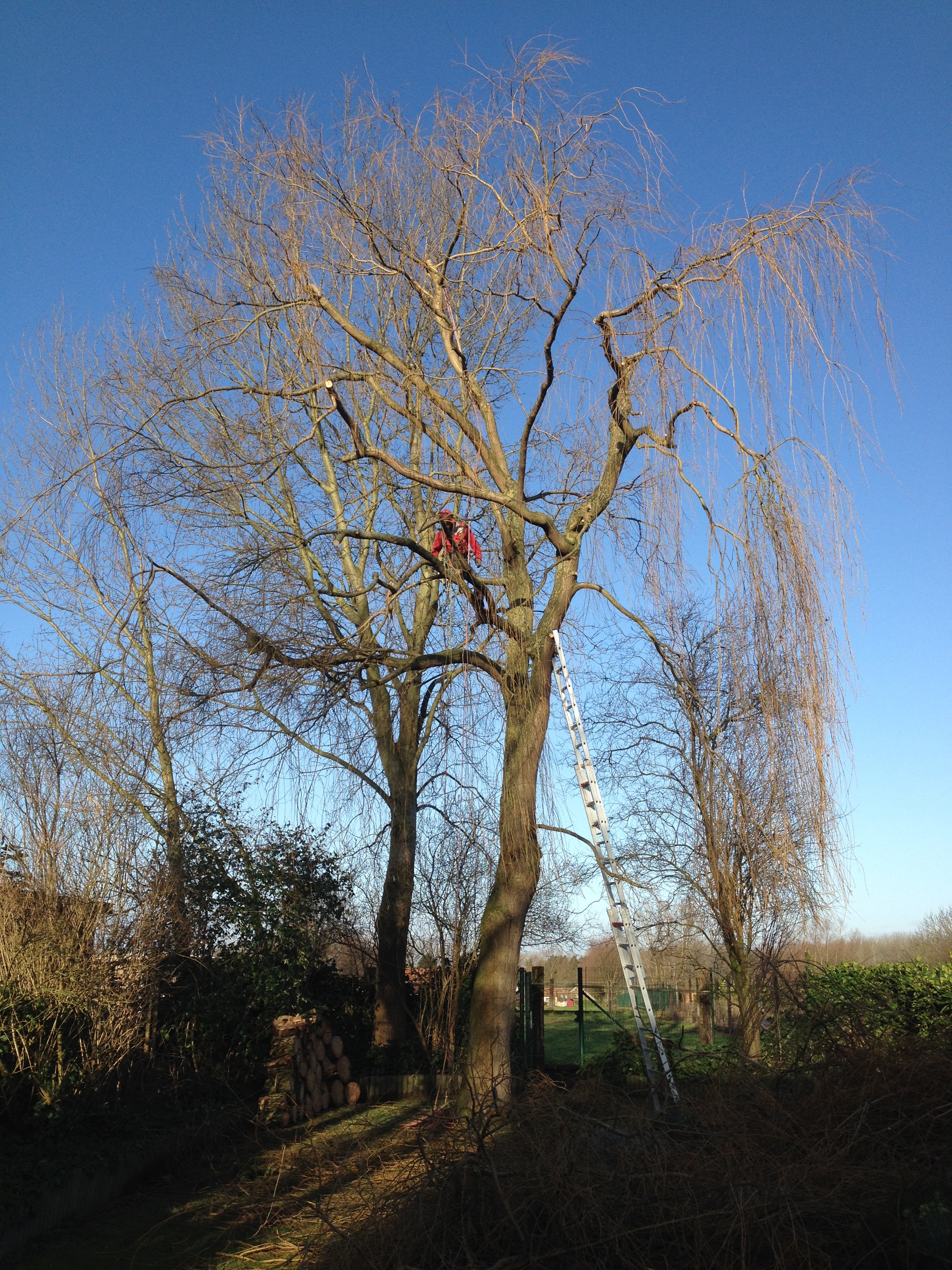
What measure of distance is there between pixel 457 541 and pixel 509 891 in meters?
2.51

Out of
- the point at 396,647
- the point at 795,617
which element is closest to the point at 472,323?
the point at 396,647

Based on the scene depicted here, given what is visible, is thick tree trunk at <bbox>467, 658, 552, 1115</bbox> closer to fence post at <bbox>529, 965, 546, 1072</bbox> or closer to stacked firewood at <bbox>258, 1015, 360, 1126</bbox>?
stacked firewood at <bbox>258, 1015, 360, 1126</bbox>

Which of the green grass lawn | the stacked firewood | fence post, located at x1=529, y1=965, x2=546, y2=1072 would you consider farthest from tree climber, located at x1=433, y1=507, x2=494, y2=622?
the green grass lawn

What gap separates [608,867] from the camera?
745 cm

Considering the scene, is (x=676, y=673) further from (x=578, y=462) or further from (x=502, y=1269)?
(x=502, y=1269)

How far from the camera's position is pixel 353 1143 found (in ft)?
18.6

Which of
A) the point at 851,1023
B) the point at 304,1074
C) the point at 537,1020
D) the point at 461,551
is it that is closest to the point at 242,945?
the point at 304,1074

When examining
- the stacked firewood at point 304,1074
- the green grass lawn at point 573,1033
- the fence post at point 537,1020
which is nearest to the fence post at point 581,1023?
the green grass lawn at point 573,1033

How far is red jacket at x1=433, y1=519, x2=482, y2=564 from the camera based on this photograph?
657 cm

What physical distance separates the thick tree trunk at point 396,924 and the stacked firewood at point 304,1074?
892mm

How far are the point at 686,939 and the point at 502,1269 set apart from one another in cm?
946

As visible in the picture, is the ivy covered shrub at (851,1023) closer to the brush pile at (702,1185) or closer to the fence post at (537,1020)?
the brush pile at (702,1185)

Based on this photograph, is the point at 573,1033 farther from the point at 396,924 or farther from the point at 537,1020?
the point at 396,924

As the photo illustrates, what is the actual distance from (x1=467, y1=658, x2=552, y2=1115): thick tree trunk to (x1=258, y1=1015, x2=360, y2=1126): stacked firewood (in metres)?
3.21
